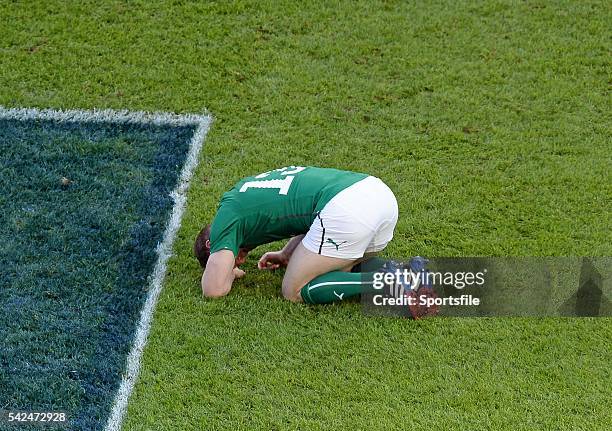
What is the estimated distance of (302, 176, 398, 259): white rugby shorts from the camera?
532cm

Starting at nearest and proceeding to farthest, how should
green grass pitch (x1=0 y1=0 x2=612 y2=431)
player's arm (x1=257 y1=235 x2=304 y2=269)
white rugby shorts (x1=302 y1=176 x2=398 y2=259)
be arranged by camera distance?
green grass pitch (x1=0 y1=0 x2=612 y2=431), white rugby shorts (x1=302 y1=176 x2=398 y2=259), player's arm (x1=257 y1=235 x2=304 y2=269)

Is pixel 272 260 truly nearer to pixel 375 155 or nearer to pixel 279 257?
pixel 279 257

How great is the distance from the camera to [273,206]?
17.9ft

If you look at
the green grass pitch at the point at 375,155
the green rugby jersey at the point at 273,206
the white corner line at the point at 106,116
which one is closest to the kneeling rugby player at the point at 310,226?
the green rugby jersey at the point at 273,206

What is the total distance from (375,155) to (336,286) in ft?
5.52

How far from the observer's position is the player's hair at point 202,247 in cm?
561

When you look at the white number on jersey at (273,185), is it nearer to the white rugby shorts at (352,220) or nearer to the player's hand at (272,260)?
the white rugby shorts at (352,220)

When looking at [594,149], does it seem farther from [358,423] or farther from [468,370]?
[358,423]

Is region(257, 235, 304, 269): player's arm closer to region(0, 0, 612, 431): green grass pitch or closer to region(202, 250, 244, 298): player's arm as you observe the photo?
region(0, 0, 612, 431): green grass pitch

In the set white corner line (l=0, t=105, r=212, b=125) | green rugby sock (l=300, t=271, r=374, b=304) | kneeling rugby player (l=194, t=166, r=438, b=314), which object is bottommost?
white corner line (l=0, t=105, r=212, b=125)

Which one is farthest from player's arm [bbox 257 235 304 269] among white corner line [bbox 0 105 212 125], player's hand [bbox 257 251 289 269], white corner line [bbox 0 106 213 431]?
white corner line [bbox 0 105 212 125]

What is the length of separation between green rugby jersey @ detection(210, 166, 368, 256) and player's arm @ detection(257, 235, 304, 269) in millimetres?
262

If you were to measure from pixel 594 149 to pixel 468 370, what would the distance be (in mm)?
2530

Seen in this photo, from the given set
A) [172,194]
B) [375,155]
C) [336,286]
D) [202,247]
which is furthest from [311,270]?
[375,155]
